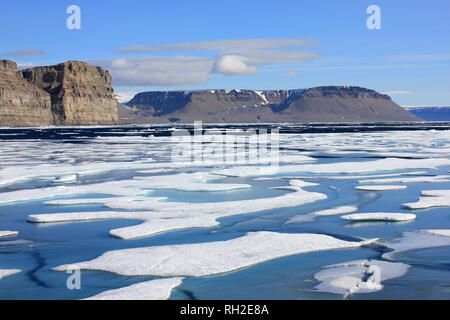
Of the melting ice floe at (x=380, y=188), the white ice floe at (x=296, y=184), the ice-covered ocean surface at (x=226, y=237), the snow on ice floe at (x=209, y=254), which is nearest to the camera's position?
the ice-covered ocean surface at (x=226, y=237)

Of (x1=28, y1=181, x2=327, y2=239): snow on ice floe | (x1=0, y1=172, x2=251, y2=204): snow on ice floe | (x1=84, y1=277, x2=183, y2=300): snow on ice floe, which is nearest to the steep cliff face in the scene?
(x1=0, y1=172, x2=251, y2=204): snow on ice floe

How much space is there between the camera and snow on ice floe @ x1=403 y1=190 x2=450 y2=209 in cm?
1312

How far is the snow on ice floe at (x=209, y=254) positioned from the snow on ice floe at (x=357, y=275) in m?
1.11

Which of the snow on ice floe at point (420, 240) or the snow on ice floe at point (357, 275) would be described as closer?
the snow on ice floe at point (357, 275)

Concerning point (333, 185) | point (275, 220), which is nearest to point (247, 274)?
point (275, 220)

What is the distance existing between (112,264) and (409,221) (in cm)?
667

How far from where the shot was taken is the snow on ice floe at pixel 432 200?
1312 cm

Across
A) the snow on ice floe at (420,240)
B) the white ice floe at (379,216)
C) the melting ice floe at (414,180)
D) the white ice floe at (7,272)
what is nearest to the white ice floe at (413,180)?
the melting ice floe at (414,180)

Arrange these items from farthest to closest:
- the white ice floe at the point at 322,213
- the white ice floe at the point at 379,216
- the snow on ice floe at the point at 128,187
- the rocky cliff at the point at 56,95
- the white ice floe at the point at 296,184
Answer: the rocky cliff at the point at 56,95 < the white ice floe at the point at 296,184 < the snow on ice floe at the point at 128,187 < the white ice floe at the point at 322,213 < the white ice floe at the point at 379,216

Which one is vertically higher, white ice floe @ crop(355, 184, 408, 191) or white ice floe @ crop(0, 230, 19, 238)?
white ice floe @ crop(355, 184, 408, 191)

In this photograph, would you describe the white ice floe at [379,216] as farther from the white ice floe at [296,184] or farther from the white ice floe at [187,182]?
the white ice floe at [187,182]

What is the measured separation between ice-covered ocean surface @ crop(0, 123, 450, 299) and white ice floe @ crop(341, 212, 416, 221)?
0.02m

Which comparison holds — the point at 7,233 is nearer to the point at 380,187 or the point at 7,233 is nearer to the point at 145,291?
the point at 145,291

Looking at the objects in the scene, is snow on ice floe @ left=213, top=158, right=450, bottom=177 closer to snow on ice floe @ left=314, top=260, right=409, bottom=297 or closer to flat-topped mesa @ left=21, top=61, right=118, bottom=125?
snow on ice floe @ left=314, top=260, right=409, bottom=297
